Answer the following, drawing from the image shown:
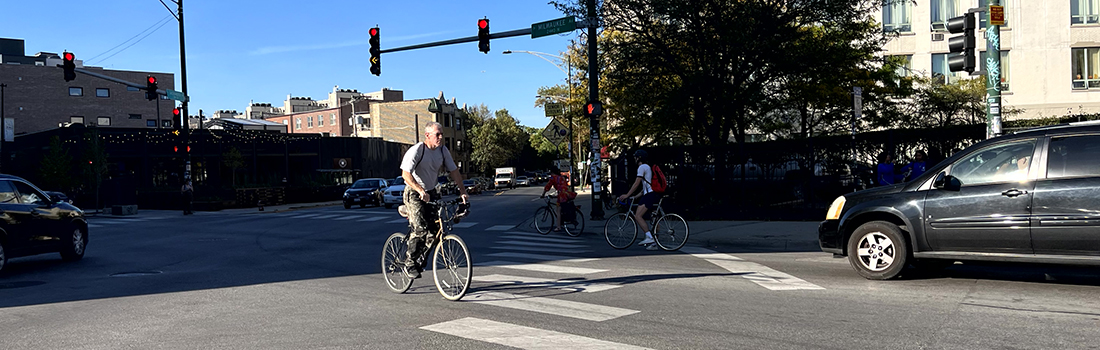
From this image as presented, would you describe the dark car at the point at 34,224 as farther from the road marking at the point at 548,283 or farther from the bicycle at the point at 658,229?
the bicycle at the point at 658,229

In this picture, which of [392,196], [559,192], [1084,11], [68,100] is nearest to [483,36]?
[559,192]

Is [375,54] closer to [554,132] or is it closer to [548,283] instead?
[554,132]

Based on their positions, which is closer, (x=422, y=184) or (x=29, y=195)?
(x=422, y=184)

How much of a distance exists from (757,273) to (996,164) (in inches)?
113

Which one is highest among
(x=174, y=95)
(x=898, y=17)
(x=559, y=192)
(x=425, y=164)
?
(x=898, y=17)

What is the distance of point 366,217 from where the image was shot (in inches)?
1009

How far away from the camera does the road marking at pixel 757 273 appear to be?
8421 mm

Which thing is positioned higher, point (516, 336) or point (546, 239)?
point (516, 336)

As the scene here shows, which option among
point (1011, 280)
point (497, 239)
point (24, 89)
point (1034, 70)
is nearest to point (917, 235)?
point (1011, 280)

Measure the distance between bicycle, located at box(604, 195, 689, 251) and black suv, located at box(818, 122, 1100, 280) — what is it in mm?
4041

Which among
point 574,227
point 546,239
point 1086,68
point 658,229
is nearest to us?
point 658,229

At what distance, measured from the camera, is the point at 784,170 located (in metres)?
18.9

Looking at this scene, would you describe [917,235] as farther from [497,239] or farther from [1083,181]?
[497,239]

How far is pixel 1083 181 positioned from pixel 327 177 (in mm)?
45888
